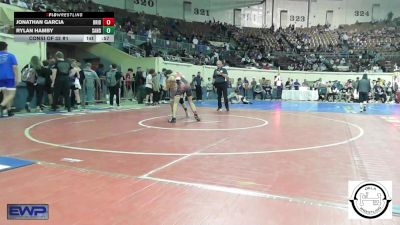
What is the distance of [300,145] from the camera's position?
254 inches

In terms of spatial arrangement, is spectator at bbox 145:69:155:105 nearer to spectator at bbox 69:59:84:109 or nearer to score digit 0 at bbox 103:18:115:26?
score digit 0 at bbox 103:18:115:26

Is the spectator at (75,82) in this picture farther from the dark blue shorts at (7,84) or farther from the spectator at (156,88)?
the spectator at (156,88)

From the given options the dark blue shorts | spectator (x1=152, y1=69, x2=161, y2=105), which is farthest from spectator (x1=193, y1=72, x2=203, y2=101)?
the dark blue shorts

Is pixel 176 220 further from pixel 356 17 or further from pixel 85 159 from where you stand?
pixel 356 17

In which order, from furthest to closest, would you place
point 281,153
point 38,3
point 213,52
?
point 213,52
point 38,3
point 281,153

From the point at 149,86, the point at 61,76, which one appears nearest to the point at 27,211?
the point at 61,76

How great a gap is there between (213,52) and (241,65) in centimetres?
283

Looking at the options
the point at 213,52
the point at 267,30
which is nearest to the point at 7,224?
the point at 213,52

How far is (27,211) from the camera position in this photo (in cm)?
308

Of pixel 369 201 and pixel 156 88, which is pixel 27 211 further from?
pixel 156 88
